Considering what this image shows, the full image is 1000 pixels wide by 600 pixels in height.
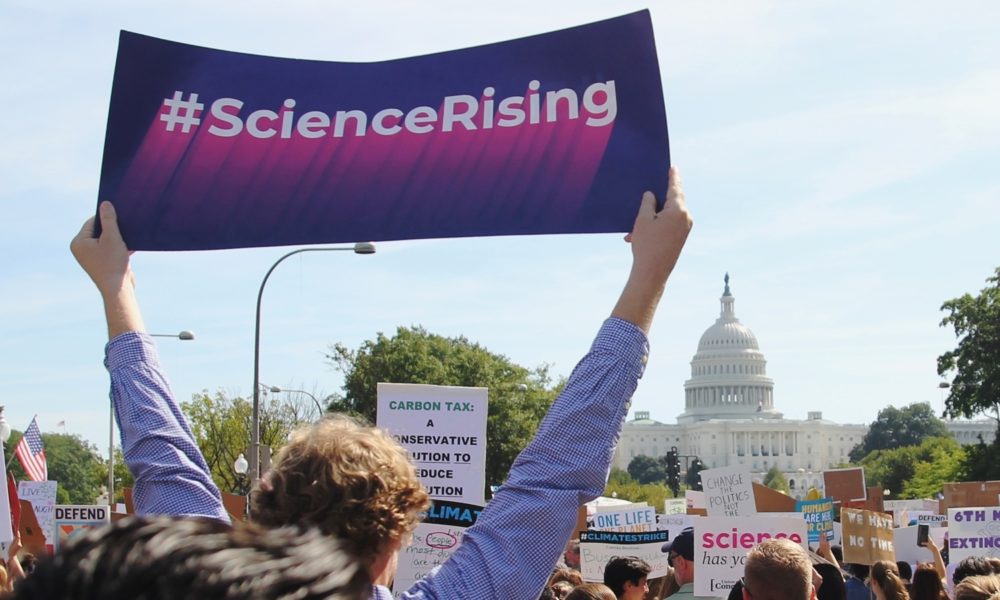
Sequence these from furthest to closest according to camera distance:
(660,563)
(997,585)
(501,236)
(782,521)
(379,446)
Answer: (660,563)
(782,521)
(997,585)
(501,236)
(379,446)

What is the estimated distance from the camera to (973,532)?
42.4 ft

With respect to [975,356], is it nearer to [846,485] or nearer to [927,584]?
[846,485]

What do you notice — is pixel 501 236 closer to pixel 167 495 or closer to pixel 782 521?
pixel 167 495

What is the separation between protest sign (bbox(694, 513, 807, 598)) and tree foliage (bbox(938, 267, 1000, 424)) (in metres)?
56.1

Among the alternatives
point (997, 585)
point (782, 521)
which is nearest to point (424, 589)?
point (997, 585)

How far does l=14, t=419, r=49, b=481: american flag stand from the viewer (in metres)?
21.8

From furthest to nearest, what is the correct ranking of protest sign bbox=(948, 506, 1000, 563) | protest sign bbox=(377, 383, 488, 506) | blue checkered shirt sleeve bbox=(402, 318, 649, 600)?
protest sign bbox=(948, 506, 1000, 563) → protest sign bbox=(377, 383, 488, 506) → blue checkered shirt sleeve bbox=(402, 318, 649, 600)

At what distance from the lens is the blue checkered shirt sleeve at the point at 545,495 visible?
2.37 metres

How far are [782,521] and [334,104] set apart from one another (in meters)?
6.97

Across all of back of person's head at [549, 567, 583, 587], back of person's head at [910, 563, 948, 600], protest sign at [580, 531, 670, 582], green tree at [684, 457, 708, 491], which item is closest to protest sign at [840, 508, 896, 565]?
protest sign at [580, 531, 670, 582]

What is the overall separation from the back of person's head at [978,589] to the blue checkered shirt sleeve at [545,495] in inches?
142

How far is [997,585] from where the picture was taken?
5.56 meters

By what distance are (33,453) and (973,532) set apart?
15385mm

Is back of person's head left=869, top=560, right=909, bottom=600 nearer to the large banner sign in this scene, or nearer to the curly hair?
the large banner sign
